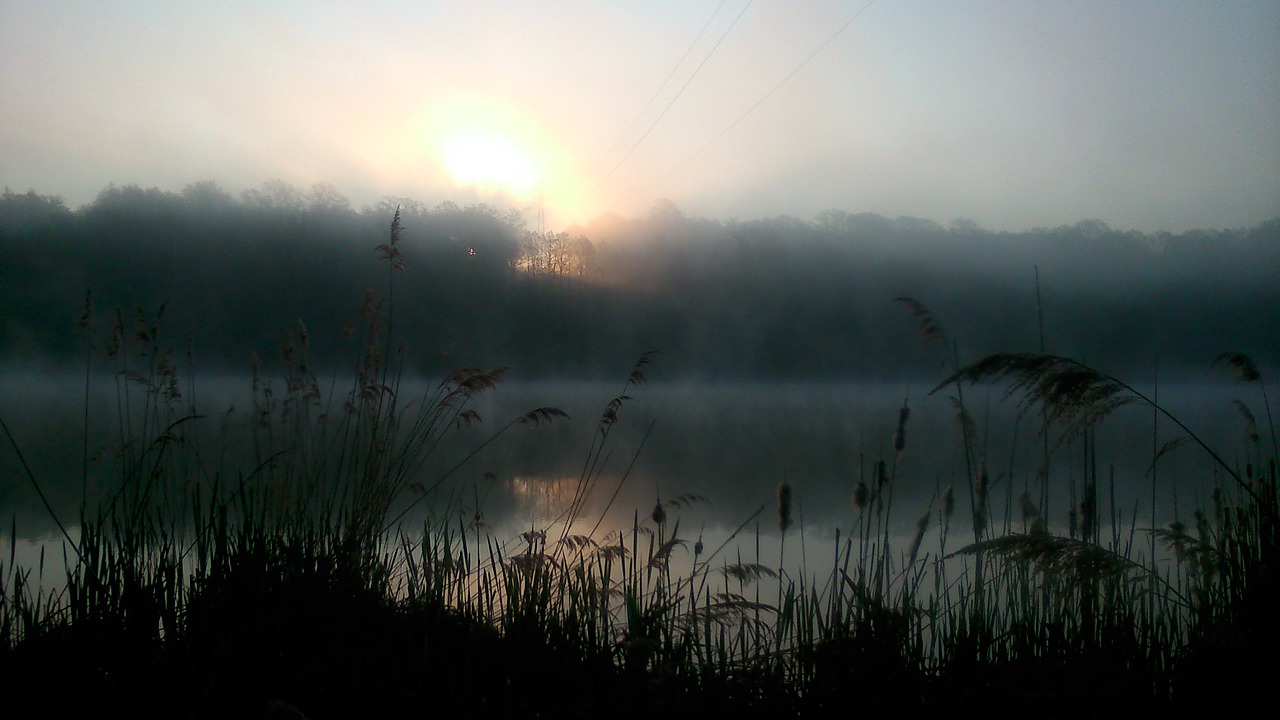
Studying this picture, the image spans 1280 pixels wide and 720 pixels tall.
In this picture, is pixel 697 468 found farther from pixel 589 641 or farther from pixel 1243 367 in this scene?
pixel 589 641

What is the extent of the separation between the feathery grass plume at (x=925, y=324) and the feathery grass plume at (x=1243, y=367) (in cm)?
169

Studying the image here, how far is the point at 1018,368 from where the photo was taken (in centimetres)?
203

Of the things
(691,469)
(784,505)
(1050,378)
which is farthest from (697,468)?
(1050,378)

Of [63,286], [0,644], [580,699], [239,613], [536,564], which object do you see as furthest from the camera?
[63,286]

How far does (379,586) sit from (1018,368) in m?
2.24

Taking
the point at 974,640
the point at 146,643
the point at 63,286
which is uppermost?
the point at 63,286

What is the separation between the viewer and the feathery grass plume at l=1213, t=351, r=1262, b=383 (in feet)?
10.0

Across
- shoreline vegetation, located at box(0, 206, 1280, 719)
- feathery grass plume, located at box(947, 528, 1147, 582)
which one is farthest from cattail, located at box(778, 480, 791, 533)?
feathery grass plume, located at box(947, 528, 1147, 582)

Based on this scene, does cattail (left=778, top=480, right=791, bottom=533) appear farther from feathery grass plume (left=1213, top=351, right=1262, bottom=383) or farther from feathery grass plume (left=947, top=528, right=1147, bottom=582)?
feathery grass plume (left=1213, top=351, right=1262, bottom=383)

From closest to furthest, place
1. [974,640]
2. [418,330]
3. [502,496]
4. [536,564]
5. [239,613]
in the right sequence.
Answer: [239,613], [974,640], [536,564], [418,330], [502,496]

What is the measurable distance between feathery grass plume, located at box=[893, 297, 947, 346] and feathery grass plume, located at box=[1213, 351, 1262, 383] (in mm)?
1694

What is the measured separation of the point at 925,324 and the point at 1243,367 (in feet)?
5.91

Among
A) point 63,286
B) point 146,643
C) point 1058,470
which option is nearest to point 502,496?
point 63,286

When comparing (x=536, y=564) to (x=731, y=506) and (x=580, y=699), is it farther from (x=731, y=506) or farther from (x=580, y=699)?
(x=731, y=506)
